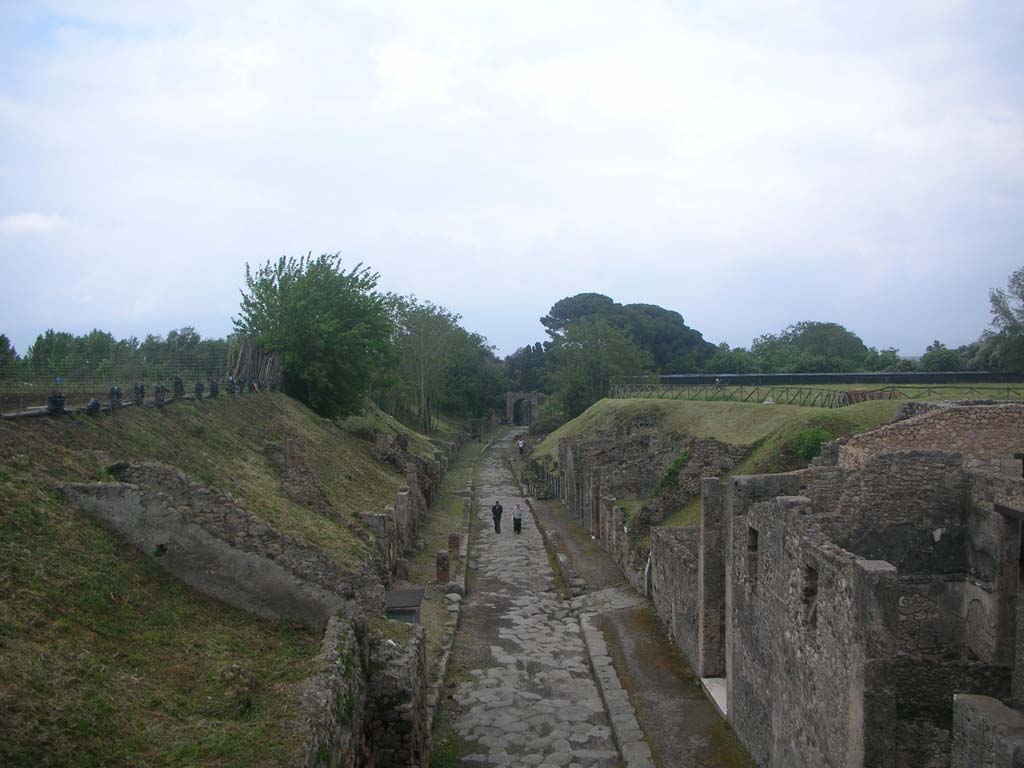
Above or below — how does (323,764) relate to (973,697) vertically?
below

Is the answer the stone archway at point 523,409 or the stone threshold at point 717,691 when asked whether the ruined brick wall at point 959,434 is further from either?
the stone archway at point 523,409

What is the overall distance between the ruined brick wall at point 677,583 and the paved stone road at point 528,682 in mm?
1803

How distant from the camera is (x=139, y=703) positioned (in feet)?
20.4

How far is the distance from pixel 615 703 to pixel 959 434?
371 inches

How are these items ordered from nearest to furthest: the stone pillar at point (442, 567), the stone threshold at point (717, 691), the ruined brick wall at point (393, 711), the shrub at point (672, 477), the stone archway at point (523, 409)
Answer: the ruined brick wall at point (393, 711)
the stone threshold at point (717, 691)
the stone pillar at point (442, 567)
the shrub at point (672, 477)
the stone archway at point (523, 409)

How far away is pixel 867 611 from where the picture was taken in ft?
22.9

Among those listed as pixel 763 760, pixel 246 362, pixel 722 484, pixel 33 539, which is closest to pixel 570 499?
pixel 246 362

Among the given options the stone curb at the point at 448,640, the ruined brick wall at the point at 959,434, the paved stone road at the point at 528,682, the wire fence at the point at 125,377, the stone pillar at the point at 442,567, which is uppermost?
the wire fence at the point at 125,377

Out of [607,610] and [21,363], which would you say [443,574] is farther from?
[21,363]

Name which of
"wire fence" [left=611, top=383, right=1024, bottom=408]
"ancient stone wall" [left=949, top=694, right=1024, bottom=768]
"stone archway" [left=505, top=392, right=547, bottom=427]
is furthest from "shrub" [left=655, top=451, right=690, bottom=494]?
"stone archway" [left=505, top=392, right=547, bottom=427]

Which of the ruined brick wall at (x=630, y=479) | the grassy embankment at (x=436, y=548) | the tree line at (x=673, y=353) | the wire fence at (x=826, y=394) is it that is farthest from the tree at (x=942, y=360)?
the grassy embankment at (x=436, y=548)

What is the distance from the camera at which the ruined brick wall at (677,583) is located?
45.6ft

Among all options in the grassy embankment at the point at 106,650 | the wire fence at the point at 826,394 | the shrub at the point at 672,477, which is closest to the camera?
the grassy embankment at the point at 106,650

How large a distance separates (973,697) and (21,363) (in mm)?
18104
